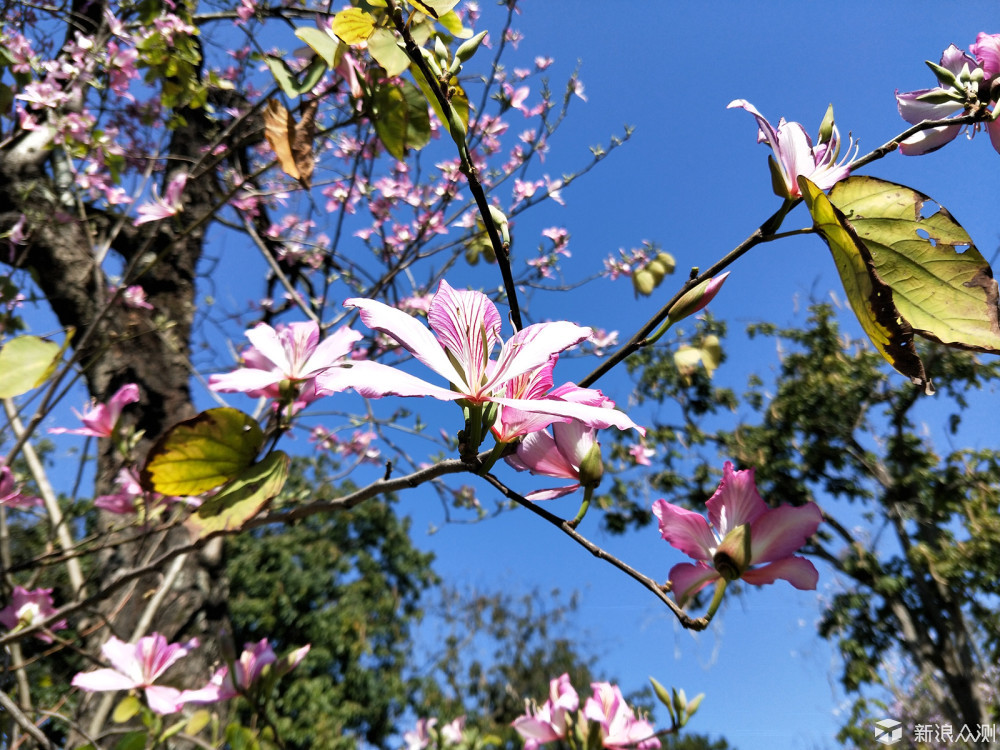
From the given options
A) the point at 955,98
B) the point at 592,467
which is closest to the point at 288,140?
the point at 592,467

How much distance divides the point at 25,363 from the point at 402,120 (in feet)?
2.12

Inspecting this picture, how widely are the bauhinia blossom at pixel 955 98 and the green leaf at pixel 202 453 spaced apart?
596mm

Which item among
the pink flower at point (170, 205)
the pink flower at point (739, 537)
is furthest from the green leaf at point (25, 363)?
the pink flower at point (739, 537)

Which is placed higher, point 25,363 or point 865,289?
point 25,363

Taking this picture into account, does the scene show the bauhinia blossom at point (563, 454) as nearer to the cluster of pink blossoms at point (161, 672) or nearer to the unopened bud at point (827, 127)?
the unopened bud at point (827, 127)

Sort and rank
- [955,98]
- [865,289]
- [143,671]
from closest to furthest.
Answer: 1. [865,289]
2. [955,98]
3. [143,671]

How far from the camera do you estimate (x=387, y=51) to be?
67 cm

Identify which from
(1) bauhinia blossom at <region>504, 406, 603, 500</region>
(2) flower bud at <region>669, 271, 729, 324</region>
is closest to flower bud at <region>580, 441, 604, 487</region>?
(1) bauhinia blossom at <region>504, 406, 603, 500</region>

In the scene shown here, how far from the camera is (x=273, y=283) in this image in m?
3.12

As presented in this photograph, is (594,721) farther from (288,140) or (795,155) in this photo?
(288,140)

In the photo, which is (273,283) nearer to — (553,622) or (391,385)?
(391,385)

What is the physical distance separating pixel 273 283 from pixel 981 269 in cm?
321

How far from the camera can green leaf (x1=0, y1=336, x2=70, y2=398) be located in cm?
79

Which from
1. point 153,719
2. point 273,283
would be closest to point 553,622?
point 273,283
